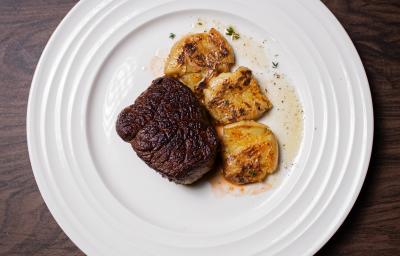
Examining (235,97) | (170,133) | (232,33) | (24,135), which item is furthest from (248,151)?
(24,135)

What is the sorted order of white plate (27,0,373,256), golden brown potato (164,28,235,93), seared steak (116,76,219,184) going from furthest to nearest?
golden brown potato (164,28,235,93)
white plate (27,0,373,256)
seared steak (116,76,219,184)

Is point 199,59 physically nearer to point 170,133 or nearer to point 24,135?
point 170,133

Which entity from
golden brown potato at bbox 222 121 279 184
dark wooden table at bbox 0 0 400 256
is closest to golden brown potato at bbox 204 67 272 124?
golden brown potato at bbox 222 121 279 184

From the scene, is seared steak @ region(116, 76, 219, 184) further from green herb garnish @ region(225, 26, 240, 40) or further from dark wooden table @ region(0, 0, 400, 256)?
dark wooden table @ region(0, 0, 400, 256)

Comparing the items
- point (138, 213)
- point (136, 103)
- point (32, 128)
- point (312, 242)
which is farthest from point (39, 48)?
point (312, 242)

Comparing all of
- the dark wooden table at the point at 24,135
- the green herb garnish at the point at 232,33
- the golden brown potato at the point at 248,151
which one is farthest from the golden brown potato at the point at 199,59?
the dark wooden table at the point at 24,135

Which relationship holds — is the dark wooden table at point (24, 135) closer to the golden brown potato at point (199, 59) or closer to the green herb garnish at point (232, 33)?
the green herb garnish at point (232, 33)
